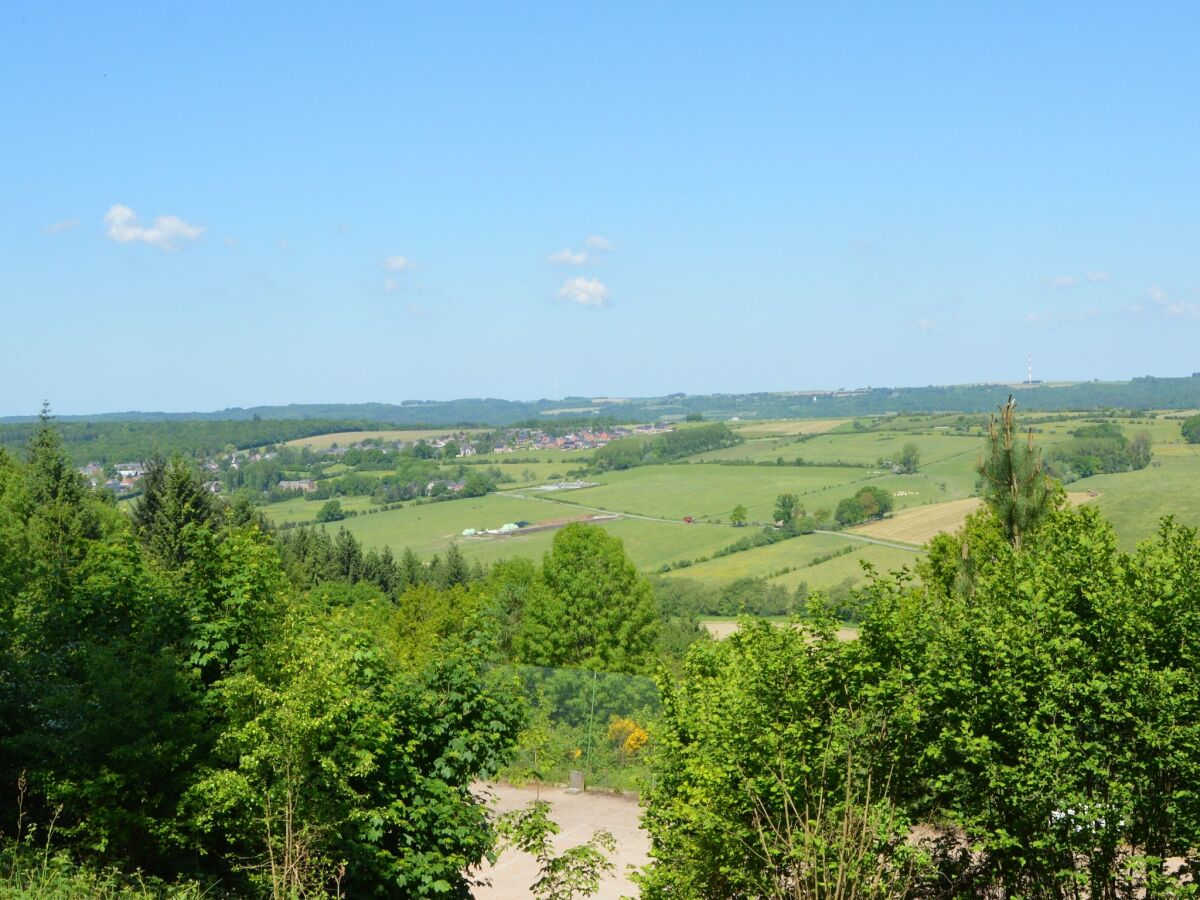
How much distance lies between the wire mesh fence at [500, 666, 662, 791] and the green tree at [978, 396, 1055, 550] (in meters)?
11.1

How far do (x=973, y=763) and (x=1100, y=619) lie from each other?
86.4 inches

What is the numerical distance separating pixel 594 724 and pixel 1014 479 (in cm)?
1416

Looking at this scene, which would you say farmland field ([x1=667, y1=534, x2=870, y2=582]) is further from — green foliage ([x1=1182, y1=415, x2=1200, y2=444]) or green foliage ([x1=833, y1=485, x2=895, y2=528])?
green foliage ([x1=1182, y1=415, x2=1200, y2=444])

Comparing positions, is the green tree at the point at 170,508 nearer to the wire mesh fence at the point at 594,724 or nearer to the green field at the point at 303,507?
the wire mesh fence at the point at 594,724

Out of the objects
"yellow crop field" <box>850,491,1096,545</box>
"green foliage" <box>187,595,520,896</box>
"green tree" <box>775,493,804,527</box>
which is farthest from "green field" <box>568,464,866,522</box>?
"green foliage" <box>187,595,520,896</box>


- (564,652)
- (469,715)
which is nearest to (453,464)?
(564,652)

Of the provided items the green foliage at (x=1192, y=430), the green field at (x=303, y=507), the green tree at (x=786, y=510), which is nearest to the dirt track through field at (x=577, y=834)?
the green tree at (x=786, y=510)

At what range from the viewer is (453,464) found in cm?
15700

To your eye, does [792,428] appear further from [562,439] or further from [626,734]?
[626,734]

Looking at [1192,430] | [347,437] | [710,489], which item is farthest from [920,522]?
[347,437]

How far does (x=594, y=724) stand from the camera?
30625 millimetres

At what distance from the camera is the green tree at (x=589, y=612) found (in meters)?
43.4

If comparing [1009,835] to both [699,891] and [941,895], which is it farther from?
[699,891]

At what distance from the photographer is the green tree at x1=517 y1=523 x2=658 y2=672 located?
142 ft
